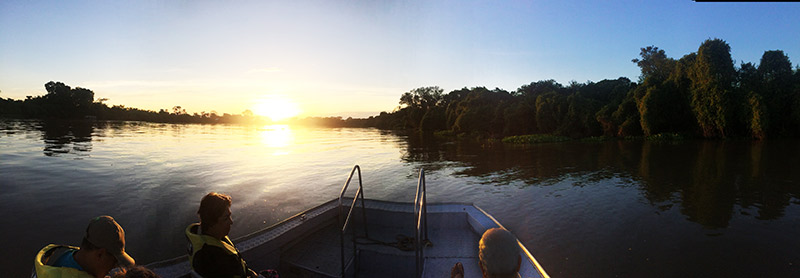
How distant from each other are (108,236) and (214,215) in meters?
0.77

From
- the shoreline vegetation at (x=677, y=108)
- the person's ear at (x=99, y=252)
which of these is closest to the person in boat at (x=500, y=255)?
the person's ear at (x=99, y=252)

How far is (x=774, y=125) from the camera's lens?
4200cm

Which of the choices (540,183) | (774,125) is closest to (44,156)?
(540,183)

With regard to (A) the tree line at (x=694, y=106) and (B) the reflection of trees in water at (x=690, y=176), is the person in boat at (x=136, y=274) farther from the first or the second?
(A) the tree line at (x=694, y=106)

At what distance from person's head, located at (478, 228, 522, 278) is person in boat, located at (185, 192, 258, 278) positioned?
2262 mm

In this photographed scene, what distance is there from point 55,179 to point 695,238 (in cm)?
2512

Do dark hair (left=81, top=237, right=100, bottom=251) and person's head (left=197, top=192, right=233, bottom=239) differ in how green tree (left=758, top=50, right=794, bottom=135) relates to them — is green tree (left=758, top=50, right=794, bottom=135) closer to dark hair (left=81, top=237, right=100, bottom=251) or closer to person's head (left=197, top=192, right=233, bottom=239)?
person's head (left=197, top=192, right=233, bottom=239)

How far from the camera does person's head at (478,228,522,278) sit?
2459mm

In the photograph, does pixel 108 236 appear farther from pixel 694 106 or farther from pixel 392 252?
pixel 694 106

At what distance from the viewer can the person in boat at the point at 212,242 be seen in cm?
312

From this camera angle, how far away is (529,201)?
1320 centimetres

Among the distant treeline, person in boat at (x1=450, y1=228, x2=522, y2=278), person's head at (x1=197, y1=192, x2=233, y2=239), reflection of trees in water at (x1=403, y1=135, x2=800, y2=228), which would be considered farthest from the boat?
the distant treeline

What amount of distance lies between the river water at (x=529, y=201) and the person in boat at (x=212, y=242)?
21.3 feet

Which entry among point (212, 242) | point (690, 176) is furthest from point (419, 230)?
point (690, 176)
